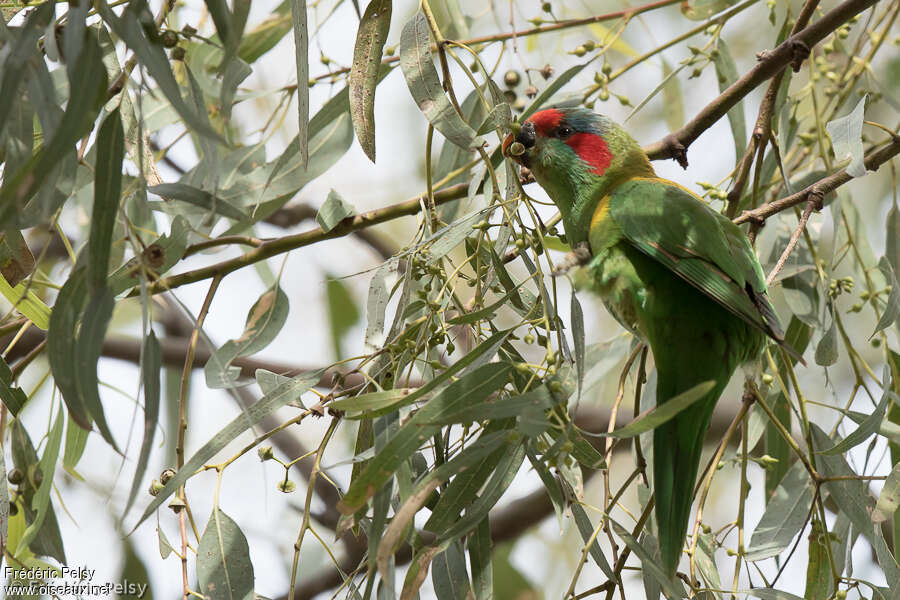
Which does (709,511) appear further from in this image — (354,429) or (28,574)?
(28,574)

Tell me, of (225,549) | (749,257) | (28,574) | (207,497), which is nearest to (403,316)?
(225,549)

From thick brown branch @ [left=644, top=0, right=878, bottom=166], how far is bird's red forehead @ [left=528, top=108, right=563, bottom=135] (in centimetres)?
28

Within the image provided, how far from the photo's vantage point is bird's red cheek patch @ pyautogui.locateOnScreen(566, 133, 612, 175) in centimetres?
215

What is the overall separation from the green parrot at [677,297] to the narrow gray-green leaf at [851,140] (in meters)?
0.24

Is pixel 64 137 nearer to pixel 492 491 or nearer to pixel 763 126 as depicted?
pixel 492 491

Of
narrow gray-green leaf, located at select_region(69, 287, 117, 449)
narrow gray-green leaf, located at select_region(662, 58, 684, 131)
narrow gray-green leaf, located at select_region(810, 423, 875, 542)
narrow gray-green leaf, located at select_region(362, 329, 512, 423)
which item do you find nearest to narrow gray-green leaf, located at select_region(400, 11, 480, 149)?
narrow gray-green leaf, located at select_region(362, 329, 512, 423)

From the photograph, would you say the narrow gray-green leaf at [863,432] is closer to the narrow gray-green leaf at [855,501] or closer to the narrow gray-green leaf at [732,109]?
the narrow gray-green leaf at [855,501]

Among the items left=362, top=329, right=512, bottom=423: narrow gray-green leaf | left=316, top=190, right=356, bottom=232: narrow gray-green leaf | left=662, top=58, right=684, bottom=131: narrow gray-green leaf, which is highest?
left=662, top=58, right=684, bottom=131: narrow gray-green leaf

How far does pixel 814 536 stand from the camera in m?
1.80

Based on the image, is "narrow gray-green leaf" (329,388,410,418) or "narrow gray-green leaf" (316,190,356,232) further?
"narrow gray-green leaf" (316,190,356,232)

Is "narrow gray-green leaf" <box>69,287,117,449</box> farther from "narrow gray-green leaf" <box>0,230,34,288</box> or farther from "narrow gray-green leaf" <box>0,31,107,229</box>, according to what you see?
"narrow gray-green leaf" <box>0,230,34,288</box>

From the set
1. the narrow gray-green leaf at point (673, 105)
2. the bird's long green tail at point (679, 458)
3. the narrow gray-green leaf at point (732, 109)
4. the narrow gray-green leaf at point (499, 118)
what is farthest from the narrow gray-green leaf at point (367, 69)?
the narrow gray-green leaf at point (673, 105)

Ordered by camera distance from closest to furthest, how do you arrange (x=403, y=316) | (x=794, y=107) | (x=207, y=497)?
(x=403, y=316)
(x=794, y=107)
(x=207, y=497)

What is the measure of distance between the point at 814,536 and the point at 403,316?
0.92 m
